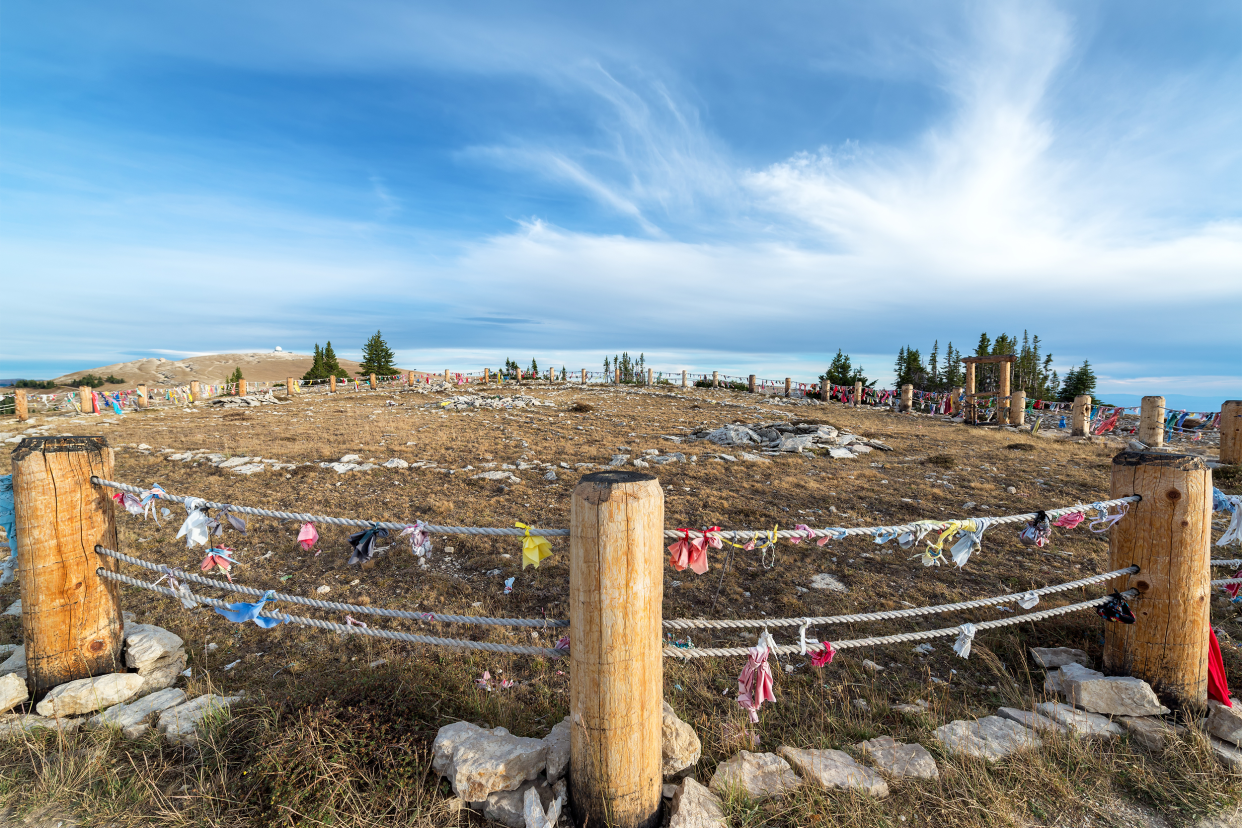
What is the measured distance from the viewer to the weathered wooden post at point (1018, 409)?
64.7ft

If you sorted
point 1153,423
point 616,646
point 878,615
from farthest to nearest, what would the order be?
point 1153,423, point 878,615, point 616,646

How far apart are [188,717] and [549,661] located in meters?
2.14

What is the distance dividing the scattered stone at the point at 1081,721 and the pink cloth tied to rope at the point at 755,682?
173 centimetres

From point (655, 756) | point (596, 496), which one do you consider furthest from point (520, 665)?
point (596, 496)

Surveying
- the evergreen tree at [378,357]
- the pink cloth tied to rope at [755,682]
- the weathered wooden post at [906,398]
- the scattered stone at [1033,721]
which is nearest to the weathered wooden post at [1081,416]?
the weathered wooden post at [906,398]

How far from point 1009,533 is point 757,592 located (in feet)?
13.0

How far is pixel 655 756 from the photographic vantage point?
7.47ft

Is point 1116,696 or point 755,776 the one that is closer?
point 755,776

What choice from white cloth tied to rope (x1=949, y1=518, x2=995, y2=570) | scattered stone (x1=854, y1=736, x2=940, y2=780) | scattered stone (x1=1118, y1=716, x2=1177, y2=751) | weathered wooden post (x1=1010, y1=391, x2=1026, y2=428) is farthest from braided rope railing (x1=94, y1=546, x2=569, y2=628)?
weathered wooden post (x1=1010, y1=391, x2=1026, y2=428)

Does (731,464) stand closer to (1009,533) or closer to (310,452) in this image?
(1009,533)

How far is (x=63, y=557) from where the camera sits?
3.12 m

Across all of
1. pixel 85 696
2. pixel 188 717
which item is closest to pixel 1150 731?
pixel 188 717

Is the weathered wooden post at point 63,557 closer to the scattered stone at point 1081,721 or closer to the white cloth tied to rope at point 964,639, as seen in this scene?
the white cloth tied to rope at point 964,639

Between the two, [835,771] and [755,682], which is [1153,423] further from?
[755,682]
